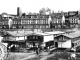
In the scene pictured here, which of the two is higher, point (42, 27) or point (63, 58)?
point (42, 27)

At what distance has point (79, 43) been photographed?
5.57 metres

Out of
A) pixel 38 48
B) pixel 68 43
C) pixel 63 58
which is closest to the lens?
pixel 63 58

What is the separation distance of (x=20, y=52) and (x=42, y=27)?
6.39ft

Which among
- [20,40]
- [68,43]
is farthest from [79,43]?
[20,40]

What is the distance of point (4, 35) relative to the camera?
6.40 metres

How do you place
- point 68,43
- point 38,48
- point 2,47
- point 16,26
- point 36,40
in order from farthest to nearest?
point 16,26, point 36,40, point 38,48, point 68,43, point 2,47

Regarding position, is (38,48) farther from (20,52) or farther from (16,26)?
(16,26)

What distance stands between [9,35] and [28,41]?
862 millimetres

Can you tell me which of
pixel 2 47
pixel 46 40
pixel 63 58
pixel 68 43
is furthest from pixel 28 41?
pixel 2 47

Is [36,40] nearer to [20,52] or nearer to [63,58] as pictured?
[20,52]

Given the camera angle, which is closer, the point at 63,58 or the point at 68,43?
the point at 63,58

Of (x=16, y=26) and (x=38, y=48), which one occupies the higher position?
(x=16, y=26)

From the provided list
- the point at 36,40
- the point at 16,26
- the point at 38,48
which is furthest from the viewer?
the point at 16,26

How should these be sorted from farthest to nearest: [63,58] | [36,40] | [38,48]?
1. [36,40]
2. [38,48]
3. [63,58]
